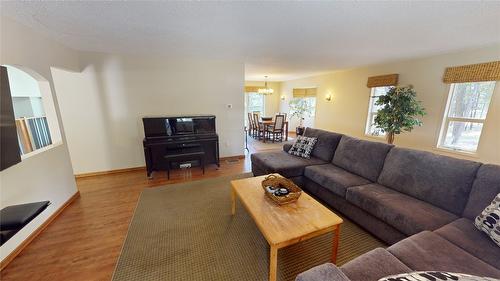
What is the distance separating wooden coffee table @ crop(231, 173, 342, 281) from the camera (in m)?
1.42

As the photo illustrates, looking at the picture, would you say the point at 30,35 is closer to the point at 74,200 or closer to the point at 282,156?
the point at 74,200

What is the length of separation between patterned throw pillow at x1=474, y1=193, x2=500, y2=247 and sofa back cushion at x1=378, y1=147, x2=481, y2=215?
11.6 inches

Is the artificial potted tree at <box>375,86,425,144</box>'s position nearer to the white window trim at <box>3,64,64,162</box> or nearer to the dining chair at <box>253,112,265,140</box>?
the dining chair at <box>253,112,265,140</box>

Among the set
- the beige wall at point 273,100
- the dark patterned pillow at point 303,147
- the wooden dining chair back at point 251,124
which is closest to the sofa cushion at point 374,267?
the dark patterned pillow at point 303,147

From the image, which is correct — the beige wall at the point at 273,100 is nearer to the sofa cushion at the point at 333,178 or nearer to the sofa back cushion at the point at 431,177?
the sofa cushion at the point at 333,178

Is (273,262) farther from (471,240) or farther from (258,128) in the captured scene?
(258,128)

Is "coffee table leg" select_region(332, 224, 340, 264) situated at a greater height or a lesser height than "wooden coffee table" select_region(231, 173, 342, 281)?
lesser

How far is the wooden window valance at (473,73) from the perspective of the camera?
2.89 metres

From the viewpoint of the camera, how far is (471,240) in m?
1.35

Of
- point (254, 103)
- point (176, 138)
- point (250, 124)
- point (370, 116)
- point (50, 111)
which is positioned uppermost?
point (254, 103)

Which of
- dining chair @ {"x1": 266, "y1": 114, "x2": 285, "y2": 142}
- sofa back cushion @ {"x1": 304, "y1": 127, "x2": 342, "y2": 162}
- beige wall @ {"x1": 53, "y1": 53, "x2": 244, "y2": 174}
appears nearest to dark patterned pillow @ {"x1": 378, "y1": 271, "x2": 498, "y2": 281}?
sofa back cushion @ {"x1": 304, "y1": 127, "x2": 342, "y2": 162}

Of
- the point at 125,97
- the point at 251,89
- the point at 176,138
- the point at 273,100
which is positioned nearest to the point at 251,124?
the point at 251,89

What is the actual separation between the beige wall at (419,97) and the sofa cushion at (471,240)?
2.64m

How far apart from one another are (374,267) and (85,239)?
2664 mm
